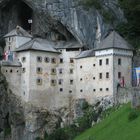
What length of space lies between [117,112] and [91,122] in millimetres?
9677

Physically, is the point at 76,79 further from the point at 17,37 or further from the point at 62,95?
the point at 17,37

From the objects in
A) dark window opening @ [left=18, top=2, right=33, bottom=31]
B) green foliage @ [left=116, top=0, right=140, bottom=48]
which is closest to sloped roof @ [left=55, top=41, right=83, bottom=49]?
green foliage @ [left=116, top=0, right=140, bottom=48]

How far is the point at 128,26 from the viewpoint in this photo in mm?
106000

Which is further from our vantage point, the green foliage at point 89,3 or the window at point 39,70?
the green foliage at point 89,3

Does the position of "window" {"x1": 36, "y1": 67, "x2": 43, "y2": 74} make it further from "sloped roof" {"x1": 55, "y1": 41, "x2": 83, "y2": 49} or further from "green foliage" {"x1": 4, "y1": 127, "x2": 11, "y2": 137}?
"green foliage" {"x1": 4, "y1": 127, "x2": 11, "y2": 137}

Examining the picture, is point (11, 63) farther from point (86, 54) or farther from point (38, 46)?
point (86, 54)

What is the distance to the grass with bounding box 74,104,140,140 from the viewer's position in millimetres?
68562

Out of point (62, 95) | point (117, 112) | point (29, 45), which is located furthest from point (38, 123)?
point (117, 112)

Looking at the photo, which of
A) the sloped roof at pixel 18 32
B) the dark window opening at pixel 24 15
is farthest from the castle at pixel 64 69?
the dark window opening at pixel 24 15

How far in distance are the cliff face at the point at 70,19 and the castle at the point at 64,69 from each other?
2812 millimetres

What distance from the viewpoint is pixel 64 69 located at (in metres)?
100

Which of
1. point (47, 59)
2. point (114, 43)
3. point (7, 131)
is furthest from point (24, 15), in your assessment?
point (114, 43)

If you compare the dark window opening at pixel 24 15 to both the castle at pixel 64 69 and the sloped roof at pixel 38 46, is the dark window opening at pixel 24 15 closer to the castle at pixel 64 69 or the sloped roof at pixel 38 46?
the castle at pixel 64 69

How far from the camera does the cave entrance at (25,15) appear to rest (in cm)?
11292
